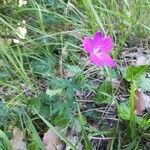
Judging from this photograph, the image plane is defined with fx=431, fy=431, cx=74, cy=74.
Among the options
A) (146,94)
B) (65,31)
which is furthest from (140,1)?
(146,94)

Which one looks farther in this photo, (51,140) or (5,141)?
(51,140)

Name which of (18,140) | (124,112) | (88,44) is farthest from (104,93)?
(18,140)

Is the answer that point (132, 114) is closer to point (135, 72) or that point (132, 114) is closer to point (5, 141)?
point (135, 72)

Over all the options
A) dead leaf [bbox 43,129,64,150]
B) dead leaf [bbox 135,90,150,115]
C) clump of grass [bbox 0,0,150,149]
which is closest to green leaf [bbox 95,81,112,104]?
clump of grass [bbox 0,0,150,149]

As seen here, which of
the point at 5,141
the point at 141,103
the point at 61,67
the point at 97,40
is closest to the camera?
the point at 5,141

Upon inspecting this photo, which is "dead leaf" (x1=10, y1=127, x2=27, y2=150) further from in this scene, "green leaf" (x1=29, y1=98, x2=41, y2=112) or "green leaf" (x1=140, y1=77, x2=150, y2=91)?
"green leaf" (x1=140, y1=77, x2=150, y2=91)

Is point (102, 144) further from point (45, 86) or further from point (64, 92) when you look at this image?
point (45, 86)

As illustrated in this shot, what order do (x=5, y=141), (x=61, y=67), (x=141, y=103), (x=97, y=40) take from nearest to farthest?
(x=5, y=141), (x=97, y=40), (x=141, y=103), (x=61, y=67)
